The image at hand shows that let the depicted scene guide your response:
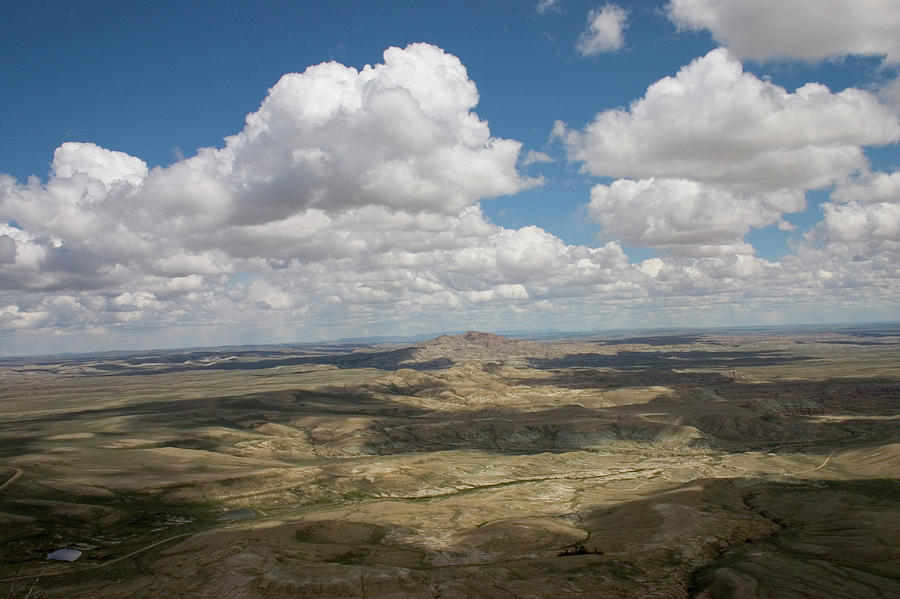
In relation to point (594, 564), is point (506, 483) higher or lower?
lower

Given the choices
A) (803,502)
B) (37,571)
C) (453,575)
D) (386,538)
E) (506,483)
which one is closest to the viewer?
(453,575)

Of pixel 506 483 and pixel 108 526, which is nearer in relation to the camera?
pixel 108 526

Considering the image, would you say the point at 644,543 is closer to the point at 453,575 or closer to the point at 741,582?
the point at 741,582

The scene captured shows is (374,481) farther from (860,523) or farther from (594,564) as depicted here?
(860,523)

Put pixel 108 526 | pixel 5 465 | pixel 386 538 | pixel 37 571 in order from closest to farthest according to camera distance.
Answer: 1. pixel 37 571
2. pixel 386 538
3. pixel 108 526
4. pixel 5 465

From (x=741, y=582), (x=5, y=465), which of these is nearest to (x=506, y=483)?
(x=741, y=582)

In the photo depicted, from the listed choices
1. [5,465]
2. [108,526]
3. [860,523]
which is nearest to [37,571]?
[108,526]

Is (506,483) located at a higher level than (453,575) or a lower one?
lower

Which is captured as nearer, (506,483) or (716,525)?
(716,525)

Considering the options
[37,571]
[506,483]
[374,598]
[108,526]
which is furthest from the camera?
[506,483]
